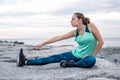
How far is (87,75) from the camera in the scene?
11.6 meters

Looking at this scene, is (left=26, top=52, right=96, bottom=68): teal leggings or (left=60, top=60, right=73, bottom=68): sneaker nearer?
(left=26, top=52, right=96, bottom=68): teal leggings

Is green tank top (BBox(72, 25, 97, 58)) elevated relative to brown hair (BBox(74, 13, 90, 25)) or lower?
lower

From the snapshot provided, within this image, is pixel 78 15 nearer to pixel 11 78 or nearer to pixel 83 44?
pixel 83 44

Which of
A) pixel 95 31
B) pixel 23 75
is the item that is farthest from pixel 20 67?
pixel 95 31

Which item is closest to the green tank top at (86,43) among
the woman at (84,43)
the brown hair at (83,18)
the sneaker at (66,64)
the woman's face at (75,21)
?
the woman at (84,43)

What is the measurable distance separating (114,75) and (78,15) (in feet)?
6.75

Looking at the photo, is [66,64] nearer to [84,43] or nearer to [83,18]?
[84,43]

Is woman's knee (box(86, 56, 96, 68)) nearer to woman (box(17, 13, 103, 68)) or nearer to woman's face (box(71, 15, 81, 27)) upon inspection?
woman (box(17, 13, 103, 68))

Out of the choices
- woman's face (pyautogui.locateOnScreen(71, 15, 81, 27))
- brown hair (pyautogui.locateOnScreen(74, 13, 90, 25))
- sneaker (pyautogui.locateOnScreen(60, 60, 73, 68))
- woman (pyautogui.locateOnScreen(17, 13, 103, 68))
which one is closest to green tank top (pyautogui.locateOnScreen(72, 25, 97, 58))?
woman (pyautogui.locateOnScreen(17, 13, 103, 68))

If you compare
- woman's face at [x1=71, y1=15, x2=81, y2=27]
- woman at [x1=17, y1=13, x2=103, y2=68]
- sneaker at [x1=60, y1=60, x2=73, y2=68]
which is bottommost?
sneaker at [x1=60, y1=60, x2=73, y2=68]

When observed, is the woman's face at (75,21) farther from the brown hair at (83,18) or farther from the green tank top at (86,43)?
the green tank top at (86,43)

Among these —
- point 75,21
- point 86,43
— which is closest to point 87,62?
point 86,43

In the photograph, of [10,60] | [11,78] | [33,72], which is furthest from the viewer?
[10,60]

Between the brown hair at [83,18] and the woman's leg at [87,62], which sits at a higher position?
the brown hair at [83,18]
